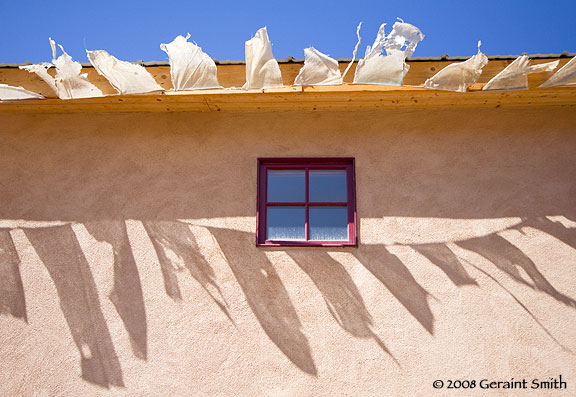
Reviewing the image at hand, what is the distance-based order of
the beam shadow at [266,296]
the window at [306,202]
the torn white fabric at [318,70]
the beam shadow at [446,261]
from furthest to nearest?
the window at [306,202]
the beam shadow at [446,261]
the beam shadow at [266,296]
the torn white fabric at [318,70]

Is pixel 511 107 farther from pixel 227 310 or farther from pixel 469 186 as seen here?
pixel 227 310

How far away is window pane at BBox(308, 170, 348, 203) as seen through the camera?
14.5 feet

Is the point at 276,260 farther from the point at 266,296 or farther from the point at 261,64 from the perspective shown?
the point at 261,64

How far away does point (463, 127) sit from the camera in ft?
14.8

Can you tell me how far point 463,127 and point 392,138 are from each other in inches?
26.2

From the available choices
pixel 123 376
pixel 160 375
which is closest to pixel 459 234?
pixel 160 375

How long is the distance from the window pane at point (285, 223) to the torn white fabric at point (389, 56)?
1.28 metres

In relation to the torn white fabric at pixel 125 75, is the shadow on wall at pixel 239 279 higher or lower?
lower

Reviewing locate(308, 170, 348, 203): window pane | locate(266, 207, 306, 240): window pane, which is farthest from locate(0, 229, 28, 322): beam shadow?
locate(308, 170, 348, 203): window pane

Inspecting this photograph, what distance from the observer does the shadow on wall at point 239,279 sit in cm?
396

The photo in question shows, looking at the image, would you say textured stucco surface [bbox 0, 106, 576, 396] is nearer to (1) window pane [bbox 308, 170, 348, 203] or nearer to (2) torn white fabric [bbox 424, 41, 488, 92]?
(1) window pane [bbox 308, 170, 348, 203]

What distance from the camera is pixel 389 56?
371cm

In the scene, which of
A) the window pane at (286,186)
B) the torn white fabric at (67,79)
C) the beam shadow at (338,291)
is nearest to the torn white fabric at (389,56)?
the window pane at (286,186)

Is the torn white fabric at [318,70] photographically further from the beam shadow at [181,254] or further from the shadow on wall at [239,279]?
the beam shadow at [181,254]
